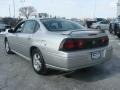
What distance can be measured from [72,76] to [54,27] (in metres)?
1.34

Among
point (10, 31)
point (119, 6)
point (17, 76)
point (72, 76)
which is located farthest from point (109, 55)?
point (119, 6)

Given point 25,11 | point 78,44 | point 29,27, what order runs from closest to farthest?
point 78,44 < point 29,27 < point 25,11

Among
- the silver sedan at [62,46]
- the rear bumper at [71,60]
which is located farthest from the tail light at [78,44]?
the rear bumper at [71,60]

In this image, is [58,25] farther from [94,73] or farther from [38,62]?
[94,73]

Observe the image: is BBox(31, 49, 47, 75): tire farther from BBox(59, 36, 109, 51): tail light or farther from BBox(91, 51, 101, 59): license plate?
BBox(91, 51, 101, 59): license plate

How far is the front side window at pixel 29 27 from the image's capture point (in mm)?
5139

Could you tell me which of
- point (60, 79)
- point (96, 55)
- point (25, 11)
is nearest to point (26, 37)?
point (60, 79)

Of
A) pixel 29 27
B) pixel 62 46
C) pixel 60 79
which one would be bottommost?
pixel 60 79

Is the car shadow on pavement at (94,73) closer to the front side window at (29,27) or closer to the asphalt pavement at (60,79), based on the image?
the asphalt pavement at (60,79)

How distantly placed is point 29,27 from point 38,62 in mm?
1177

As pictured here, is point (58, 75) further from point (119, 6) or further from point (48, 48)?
point (119, 6)

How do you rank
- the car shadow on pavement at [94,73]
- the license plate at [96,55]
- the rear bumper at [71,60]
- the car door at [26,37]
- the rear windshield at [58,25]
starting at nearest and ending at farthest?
the rear bumper at [71,60]
the license plate at [96,55]
the car shadow on pavement at [94,73]
the rear windshield at [58,25]
the car door at [26,37]

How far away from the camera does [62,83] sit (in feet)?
13.6

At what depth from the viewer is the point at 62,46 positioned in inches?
153
